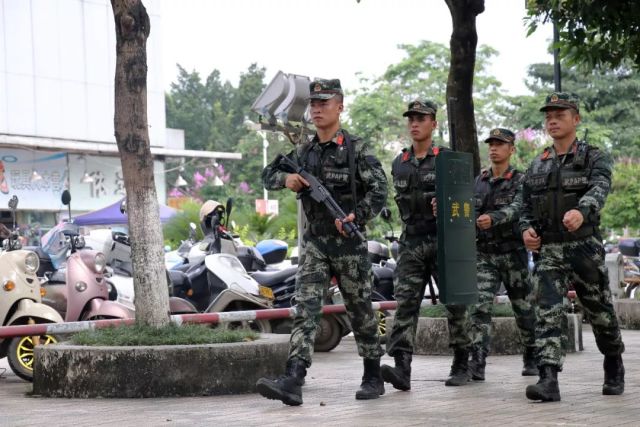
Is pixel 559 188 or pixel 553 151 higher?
pixel 553 151

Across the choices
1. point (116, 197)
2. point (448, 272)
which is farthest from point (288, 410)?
point (116, 197)

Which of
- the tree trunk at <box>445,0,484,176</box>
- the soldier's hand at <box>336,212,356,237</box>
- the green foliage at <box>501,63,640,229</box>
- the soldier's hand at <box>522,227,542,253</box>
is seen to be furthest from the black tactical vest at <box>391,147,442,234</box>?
the green foliage at <box>501,63,640,229</box>

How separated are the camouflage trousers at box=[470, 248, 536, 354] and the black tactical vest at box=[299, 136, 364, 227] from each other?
6.60ft

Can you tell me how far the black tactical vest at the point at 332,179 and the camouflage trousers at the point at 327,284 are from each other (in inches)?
5.4

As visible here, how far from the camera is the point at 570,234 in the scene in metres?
8.19

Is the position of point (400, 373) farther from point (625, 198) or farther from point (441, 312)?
point (625, 198)

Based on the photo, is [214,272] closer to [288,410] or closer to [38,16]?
[288,410]

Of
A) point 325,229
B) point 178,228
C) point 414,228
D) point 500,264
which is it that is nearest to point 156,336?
point 325,229

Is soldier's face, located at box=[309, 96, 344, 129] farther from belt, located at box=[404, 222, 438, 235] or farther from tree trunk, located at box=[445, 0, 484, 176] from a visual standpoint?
tree trunk, located at box=[445, 0, 484, 176]

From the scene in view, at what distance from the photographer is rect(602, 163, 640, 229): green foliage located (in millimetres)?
41469

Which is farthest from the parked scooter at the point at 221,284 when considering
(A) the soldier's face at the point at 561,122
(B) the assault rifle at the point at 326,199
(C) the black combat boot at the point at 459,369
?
(A) the soldier's face at the point at 561,122

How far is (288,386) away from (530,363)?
2852mm

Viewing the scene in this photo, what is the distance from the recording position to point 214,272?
1352 centimetres

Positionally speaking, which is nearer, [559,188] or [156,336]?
[559,188]
